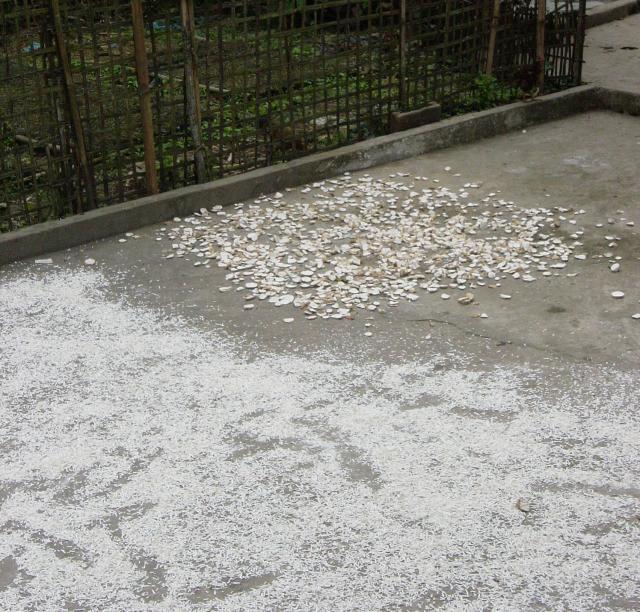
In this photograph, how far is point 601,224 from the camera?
585cm

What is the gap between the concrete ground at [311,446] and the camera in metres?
3.29

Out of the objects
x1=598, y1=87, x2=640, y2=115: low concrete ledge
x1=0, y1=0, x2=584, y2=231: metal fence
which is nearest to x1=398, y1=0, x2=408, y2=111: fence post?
x1=0, y1=0, x2=584, y2=231: metal fence

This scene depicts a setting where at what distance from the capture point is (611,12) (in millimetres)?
10375

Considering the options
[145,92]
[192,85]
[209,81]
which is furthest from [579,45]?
[145,92]

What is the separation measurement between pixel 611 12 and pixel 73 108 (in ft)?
22.0

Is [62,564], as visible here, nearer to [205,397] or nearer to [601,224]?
[205,397]

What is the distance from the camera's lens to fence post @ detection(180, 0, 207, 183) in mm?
5973

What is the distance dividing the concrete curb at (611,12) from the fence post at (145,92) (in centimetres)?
575

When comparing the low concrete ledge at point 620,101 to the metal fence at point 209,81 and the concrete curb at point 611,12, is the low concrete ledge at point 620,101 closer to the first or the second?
the metal fence at point 209,81

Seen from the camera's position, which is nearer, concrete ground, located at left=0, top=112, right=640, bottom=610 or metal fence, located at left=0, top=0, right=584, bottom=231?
concrete ground, located at left=0, top=112, right=640, bottom=610

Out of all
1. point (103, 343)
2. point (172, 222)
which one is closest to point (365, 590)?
point (103, 343)

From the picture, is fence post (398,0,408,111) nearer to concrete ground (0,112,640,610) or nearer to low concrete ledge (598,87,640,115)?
low concrete ledge (598,87,640,115)

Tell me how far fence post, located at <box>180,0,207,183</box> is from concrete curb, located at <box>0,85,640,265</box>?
170 mm

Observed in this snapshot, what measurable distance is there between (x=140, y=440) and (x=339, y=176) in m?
3.19
